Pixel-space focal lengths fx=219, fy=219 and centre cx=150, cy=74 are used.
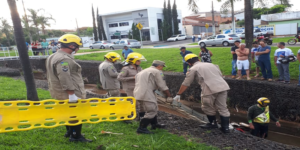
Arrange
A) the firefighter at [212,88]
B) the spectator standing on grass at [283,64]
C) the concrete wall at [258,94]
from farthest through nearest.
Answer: the spectator standing on grass at [283,64] < the concrete wall at [258,94] < the firefighter at [212,88]

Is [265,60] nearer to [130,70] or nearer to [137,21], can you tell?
[130,70]

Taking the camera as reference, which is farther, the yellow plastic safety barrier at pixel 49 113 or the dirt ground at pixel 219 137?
the dirt ground at pixel 219 137

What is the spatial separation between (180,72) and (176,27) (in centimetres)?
3515

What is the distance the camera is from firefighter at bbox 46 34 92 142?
328 centimetres

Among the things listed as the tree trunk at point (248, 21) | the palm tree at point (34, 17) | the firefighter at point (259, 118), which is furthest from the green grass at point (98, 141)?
the palm tree at point (34, 17)

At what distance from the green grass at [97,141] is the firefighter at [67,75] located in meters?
0.24

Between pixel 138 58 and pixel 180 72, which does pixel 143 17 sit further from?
pixel 138 58

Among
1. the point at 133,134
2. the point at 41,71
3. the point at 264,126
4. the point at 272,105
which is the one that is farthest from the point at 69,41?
the point at 41,71

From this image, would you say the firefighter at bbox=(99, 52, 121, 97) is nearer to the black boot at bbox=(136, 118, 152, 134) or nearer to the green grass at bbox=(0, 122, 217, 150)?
the green grass at bbox=(0, 122, 217, 150)

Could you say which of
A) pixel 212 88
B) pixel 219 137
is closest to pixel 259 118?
pixel 219 137

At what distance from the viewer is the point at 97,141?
3807 millimetres

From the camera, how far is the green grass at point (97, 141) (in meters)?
3.52

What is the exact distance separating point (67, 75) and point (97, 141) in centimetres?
130

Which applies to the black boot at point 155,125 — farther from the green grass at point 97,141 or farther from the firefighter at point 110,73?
the firefighter at point 110,73
